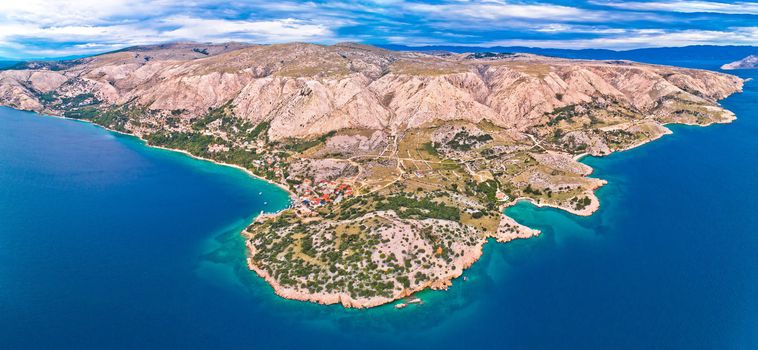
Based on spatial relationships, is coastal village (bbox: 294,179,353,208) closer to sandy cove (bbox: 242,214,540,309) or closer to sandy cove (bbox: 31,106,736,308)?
sandy cove (bbox: 31,106,736,308)

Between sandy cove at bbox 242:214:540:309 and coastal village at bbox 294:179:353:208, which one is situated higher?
coastal village at bbox 294:179:353:208

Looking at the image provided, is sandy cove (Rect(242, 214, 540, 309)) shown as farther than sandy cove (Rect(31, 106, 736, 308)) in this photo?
No

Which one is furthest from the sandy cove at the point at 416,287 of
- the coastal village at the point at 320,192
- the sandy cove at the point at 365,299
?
the coastal village at the point at 320,192

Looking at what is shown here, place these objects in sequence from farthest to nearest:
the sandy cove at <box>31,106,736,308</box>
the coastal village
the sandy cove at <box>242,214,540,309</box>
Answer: the coastal village → the sandy cove at <box>31,106,736,308</box> → the sandy cove at <box>242,214,540,309</box>

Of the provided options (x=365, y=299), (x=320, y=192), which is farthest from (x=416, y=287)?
(x=320, y=192)

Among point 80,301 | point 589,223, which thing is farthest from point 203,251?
point 589,223

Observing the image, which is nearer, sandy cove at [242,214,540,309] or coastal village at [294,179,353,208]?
sandy cove at [242,214,540,309]

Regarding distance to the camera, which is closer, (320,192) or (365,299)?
(365,299)

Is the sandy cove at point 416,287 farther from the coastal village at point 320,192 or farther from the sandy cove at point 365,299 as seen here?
the coastal village at point 320,192

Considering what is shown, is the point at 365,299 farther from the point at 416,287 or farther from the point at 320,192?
the point at 320,192

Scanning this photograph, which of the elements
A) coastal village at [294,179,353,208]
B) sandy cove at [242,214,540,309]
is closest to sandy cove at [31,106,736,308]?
sandy cove at [242,214,540,309]

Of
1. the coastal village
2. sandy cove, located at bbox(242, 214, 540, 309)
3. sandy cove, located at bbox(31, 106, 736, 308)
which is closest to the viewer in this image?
sandy cove, located at bbox(242, 214, 540, 309)
